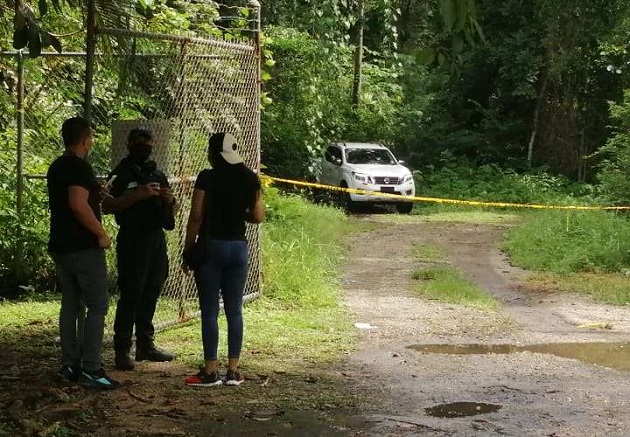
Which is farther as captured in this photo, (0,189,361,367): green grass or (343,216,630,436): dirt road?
(0,189,361,367): green grass

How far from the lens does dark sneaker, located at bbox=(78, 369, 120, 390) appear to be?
6.67 meters

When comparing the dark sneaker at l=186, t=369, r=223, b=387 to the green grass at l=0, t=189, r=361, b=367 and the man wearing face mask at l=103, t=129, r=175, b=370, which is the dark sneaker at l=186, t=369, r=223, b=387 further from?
the green grass at l=0, t=189, r=361, b=367

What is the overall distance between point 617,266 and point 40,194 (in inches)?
321

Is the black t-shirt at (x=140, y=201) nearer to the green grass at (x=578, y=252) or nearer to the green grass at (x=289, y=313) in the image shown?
the green grass at (x=289, y=313)

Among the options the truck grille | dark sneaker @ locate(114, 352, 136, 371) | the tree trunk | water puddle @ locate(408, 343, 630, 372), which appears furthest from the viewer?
the tree trunk

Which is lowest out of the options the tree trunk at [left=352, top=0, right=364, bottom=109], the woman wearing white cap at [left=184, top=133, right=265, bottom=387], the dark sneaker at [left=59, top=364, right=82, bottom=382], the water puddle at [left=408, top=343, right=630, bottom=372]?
the water puddle at [left=408, top=343, right=630, bottom=372]

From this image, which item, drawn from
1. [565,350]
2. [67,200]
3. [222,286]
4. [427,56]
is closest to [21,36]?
[67,200]

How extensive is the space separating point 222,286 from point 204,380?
67cm

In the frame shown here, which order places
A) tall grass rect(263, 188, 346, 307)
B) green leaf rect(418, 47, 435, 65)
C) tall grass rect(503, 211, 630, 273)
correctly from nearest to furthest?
green leaf rect(418, 47, 435, 65) → tall grass rect(263, 188, 346, 307) → tall grass rect(503, 211, 630, 273)

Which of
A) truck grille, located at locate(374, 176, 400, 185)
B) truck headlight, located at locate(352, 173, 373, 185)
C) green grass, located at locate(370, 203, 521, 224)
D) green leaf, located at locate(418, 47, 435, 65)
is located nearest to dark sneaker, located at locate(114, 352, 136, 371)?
green leaf, located at locate(418, 47, 435, 65)

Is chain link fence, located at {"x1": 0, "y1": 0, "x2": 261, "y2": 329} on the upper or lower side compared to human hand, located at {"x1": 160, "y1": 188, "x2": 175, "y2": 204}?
upper

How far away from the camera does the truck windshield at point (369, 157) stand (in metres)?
25.1

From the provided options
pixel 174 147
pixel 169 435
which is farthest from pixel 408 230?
pixel 169 435

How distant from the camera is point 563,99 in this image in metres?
30.3
